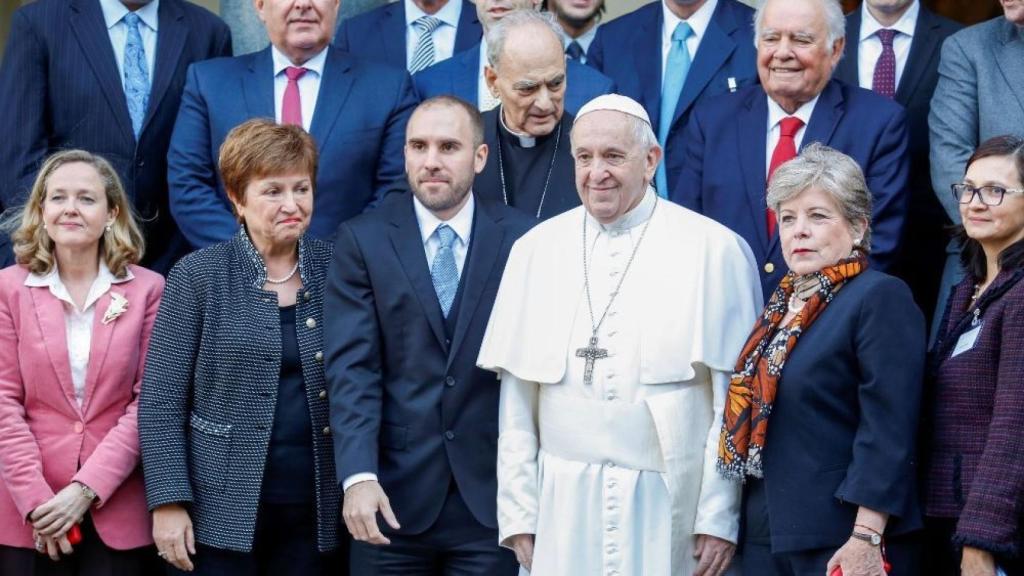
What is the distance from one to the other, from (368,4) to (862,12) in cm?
231

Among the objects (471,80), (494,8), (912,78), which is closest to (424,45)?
(494,8)

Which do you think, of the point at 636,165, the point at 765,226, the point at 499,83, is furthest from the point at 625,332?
the point at 499,83

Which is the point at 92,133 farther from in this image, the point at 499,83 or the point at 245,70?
the point at 499,83

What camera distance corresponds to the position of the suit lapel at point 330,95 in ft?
18.7

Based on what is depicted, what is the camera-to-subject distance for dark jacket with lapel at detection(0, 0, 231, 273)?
19.1ft

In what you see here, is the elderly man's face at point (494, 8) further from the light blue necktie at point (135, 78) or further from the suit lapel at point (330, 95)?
the light blue necktie at point (135, 78)

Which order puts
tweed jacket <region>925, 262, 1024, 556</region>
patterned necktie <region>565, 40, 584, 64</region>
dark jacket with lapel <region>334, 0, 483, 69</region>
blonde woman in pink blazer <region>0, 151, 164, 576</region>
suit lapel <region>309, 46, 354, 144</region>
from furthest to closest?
patterned necktie <region>565, 40, 584, 64</region>, dark jacket with lapel <region>334, 0, 483, 69</region>, suit lapel <region>309, 46, 354, 144</region>, blonde woman in pink blazer <region>0, 151, 164, 576</region>, tweed jacket <region>925, 262, 1024, 556</region>

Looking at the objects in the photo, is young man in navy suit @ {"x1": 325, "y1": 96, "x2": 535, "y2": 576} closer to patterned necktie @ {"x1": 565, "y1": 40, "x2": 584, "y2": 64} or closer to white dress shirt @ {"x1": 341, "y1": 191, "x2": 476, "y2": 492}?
white dress shirt @ {"x1": 341, "y1": 191, "x2": 476, "y2": 492}

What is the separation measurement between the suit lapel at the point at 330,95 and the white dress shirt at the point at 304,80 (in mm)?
36

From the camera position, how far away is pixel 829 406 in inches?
169

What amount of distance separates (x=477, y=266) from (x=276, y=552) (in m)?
1.04

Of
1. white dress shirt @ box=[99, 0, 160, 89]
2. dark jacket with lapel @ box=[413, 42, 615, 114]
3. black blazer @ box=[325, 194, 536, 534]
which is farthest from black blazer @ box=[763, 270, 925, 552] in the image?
white dress shirt @ box=[99, 0, 160, 89]

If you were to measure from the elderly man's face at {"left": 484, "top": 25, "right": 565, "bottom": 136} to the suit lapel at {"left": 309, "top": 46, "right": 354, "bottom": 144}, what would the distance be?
2.15 ft

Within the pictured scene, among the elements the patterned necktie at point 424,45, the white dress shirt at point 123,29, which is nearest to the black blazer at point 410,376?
the white dress shirt at point 123,29
